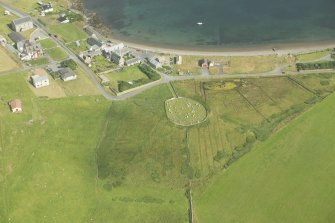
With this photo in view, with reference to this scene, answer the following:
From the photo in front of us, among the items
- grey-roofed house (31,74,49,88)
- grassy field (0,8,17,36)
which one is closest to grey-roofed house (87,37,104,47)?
grey-roofed house (31,74,49,88)

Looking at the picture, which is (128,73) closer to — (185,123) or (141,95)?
(141,95)

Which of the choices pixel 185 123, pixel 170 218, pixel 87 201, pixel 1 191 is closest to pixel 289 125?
pixel 185 123

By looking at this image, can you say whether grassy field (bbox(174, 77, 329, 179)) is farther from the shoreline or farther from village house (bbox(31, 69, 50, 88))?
village house (bbox(31, 69, 50, 88))

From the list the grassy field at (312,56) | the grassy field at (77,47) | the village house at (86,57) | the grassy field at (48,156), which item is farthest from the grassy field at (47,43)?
the grassy field at (312,56)

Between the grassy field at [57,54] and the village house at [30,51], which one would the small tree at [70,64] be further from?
the village house at [30,51]

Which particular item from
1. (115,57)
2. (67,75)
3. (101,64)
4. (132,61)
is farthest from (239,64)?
(67,75)
